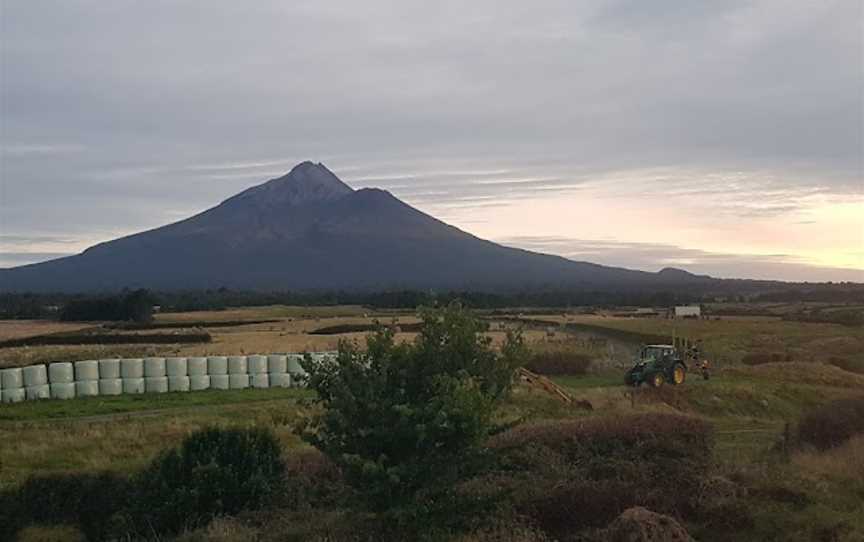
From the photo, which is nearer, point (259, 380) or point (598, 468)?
point (598, 468)

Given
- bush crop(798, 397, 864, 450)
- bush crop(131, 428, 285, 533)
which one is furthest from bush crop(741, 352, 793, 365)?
bush crop(131, 428, 285, 533)

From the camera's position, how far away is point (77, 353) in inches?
1991

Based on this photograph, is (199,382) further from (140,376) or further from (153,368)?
(140,376)

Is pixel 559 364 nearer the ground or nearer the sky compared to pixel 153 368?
nearer the ground

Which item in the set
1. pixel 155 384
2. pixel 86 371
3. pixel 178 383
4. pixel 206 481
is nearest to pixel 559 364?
pixel 178 383

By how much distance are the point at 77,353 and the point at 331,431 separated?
41.0 meters

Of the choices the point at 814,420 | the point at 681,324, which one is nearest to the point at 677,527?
the point at 814,420

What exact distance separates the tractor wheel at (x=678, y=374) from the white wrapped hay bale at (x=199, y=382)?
57.0ft

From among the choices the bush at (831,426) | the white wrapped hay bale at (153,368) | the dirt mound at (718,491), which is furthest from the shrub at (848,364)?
the dirt mound at (718,491)

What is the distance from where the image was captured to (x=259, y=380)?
127 ft

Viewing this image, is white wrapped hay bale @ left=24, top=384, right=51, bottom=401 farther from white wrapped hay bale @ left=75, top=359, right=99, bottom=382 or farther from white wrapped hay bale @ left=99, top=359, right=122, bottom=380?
white wrapped hay bale @ left=99, top=359, right=122, bottom=380

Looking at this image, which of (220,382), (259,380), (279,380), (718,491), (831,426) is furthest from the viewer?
(279,380)

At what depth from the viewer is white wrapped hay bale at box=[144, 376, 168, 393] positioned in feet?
121

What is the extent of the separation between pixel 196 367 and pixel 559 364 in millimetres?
17374
